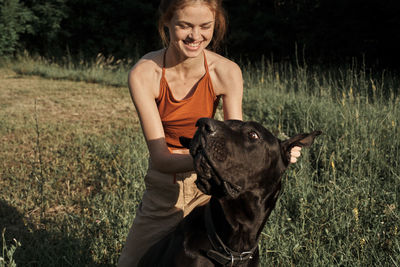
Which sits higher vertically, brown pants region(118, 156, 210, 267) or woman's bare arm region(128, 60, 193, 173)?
woman's bare arm region(128, 60, 193, 173)

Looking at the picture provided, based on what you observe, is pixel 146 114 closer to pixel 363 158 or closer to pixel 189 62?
pixel 189 62

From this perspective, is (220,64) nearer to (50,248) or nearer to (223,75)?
(223,75)

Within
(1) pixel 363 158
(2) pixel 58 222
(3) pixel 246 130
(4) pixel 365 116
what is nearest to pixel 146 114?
(3) pixel 246 130

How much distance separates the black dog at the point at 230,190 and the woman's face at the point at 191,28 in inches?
26.1

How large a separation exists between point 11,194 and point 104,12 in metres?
17.6

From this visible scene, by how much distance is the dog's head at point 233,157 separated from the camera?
1.89 m

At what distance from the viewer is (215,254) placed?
2094 millimetres

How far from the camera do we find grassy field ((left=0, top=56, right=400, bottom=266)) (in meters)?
3.04

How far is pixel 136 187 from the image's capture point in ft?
12.9

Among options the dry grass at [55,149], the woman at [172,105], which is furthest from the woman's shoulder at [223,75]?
the dry grass at [55,149]

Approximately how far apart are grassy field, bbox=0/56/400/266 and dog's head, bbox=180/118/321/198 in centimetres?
95

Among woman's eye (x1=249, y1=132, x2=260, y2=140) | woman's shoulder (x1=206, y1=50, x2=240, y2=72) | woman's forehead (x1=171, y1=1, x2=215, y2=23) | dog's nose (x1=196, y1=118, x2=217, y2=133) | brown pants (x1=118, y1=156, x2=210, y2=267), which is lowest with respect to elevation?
brown pants (x1=118, y1=156, x2=210, y2=267)

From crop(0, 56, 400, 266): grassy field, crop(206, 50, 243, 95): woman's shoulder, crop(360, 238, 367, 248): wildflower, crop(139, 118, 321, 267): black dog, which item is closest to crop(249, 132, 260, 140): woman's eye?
crop(139, 118, 321, 267): black dog

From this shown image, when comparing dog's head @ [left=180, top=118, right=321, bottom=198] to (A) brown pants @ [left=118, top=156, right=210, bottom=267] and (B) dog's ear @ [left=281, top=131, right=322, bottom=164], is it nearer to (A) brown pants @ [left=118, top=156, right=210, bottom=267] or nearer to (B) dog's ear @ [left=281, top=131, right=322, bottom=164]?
(B) dog's ear @ [left=281, top=131, right=322, bottom=164]
